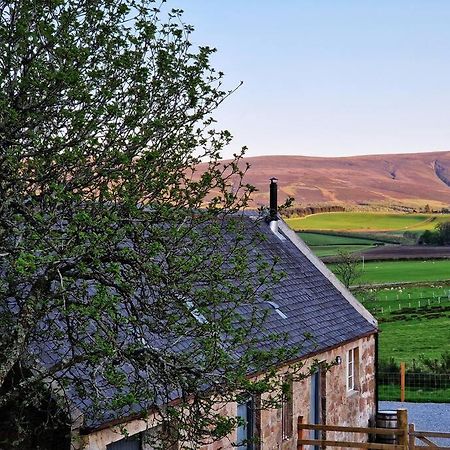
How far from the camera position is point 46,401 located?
11992 millimetres

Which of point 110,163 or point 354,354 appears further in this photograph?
point 354,354

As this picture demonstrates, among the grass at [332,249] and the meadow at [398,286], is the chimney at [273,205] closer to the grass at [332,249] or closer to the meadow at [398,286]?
the meadow at [398,286]

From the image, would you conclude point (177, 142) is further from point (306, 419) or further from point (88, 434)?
point (306, 419)

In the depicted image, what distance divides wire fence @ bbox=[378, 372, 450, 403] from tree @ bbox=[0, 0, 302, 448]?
26.1 meters

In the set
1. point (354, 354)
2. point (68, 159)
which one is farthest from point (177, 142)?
point (354, 354)

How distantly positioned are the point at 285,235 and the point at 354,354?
428 centimetres

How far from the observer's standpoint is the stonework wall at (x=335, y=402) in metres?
18.5

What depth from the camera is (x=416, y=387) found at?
38.0 metres

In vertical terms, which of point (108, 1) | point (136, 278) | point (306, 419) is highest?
point (108, 1)

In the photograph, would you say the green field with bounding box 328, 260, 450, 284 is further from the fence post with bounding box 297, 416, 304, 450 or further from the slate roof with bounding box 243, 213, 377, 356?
the fence post with bounding box 297, 416, 304, 450

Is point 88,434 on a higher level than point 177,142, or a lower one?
lower

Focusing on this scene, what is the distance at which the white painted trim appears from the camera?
26.4m

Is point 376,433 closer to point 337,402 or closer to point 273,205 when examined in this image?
point 337,402

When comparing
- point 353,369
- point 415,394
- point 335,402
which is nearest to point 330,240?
point 415,394
